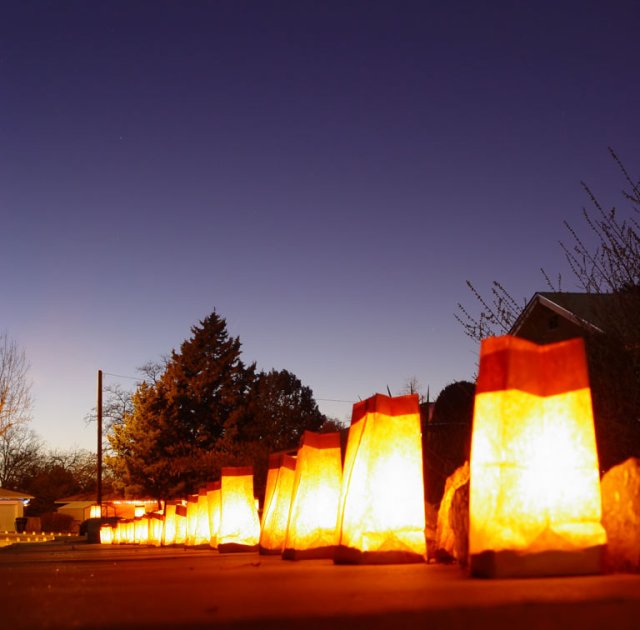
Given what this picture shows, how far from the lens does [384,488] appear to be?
21.4 feet

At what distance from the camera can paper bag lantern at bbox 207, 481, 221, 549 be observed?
47.3 ft

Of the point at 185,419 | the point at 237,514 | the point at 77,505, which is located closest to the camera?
the point at 237,514

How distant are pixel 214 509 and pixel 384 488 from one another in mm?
8731

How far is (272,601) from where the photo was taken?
3643 millimetres

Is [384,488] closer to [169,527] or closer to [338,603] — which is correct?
[338,603]

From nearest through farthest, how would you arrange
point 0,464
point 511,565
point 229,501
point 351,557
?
point 511,565, point 351,557, point 229,501, point 0,464

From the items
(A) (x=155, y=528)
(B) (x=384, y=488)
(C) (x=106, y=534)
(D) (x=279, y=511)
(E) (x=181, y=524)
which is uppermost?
(B) (x=384, y=488)

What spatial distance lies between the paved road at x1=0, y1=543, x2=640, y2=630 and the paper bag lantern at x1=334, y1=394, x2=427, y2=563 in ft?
3.79

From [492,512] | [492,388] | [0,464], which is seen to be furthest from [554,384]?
[0,464]

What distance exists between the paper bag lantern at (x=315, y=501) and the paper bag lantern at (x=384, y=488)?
121 centimetres

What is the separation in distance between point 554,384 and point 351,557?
7.37 ft

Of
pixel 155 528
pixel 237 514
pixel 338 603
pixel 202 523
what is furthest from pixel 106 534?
pixel 338 603

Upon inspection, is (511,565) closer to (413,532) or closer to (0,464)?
(413,532)

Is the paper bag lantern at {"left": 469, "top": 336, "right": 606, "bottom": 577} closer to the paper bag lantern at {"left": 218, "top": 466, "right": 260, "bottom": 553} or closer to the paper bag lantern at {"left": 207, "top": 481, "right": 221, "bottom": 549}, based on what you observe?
the paper bag lantern at {"left": 218, "top": 466, "right": 260, "bottom": 553}
